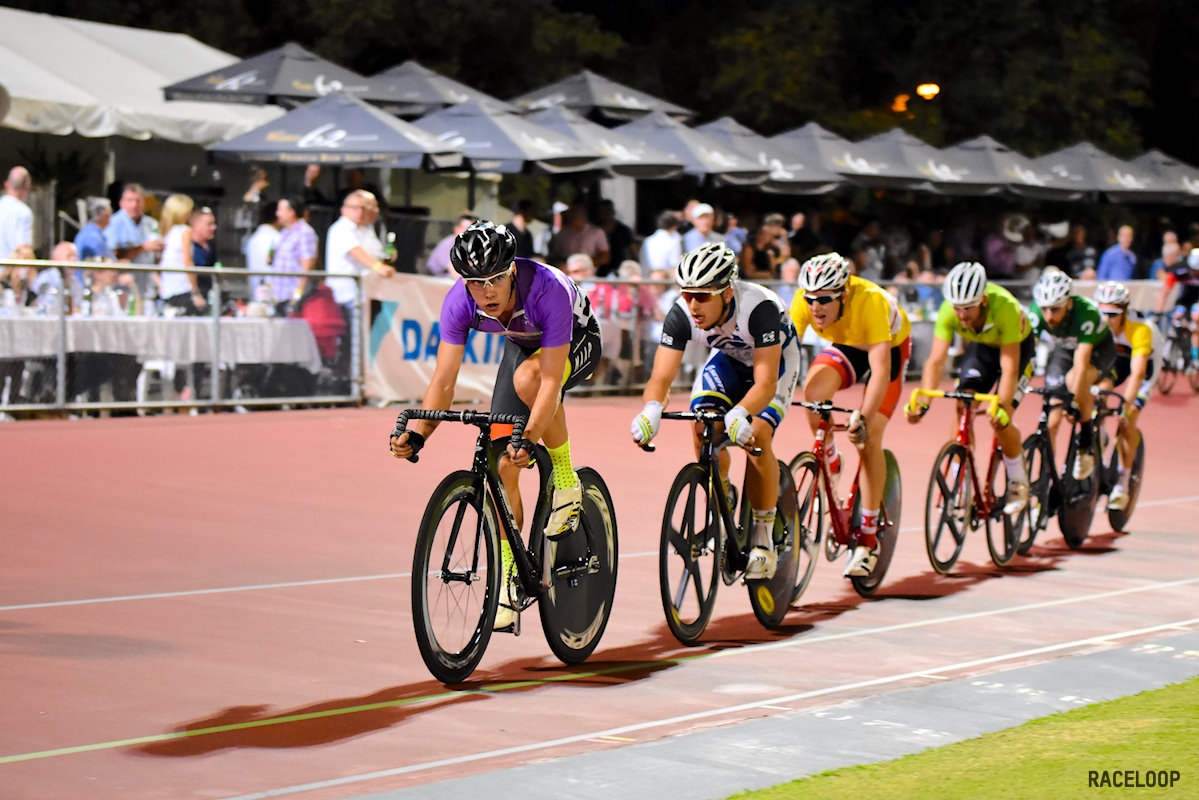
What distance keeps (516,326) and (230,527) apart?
4.27 metres

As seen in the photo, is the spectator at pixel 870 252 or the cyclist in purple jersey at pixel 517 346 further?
the spectator at pixel 870 252

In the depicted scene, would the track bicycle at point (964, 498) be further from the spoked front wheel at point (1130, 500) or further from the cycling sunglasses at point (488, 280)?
the cycling sunglasses at point (488, 280)

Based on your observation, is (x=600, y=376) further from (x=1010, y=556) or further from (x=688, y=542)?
(x=688, y=542)

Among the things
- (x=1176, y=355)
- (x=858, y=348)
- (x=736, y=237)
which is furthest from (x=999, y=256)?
(x=858, y=348)

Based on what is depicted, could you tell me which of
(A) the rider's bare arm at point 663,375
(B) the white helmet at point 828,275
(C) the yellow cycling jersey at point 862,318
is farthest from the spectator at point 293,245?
(A) the rider's bare arm at point 663,375

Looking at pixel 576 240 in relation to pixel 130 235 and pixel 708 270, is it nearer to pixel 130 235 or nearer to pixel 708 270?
pixel 130 235

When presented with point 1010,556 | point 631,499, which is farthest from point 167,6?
point 1010,556

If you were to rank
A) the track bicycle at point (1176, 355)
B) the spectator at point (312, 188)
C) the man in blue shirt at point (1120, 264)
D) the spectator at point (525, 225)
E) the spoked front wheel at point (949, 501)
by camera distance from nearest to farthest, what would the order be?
the spoked front wheel at point (949, 501), the spectator at point (312, 188), the spectator at point (525, 225), the track bicycle at point (1176, 355), the man in blue shirt at point (1120, 264)

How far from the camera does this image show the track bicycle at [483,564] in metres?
6.76

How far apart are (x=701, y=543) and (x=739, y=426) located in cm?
67

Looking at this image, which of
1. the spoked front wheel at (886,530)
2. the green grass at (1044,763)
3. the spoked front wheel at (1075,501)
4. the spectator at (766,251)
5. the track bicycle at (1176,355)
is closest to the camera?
the green grass at (1044,763)

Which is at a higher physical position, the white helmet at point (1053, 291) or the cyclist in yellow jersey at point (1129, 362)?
the white helmet at point (1053, 291)

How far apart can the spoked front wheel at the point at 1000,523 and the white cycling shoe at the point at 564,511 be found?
4.39 m

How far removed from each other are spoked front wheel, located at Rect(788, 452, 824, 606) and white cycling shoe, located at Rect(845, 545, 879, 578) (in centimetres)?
26
